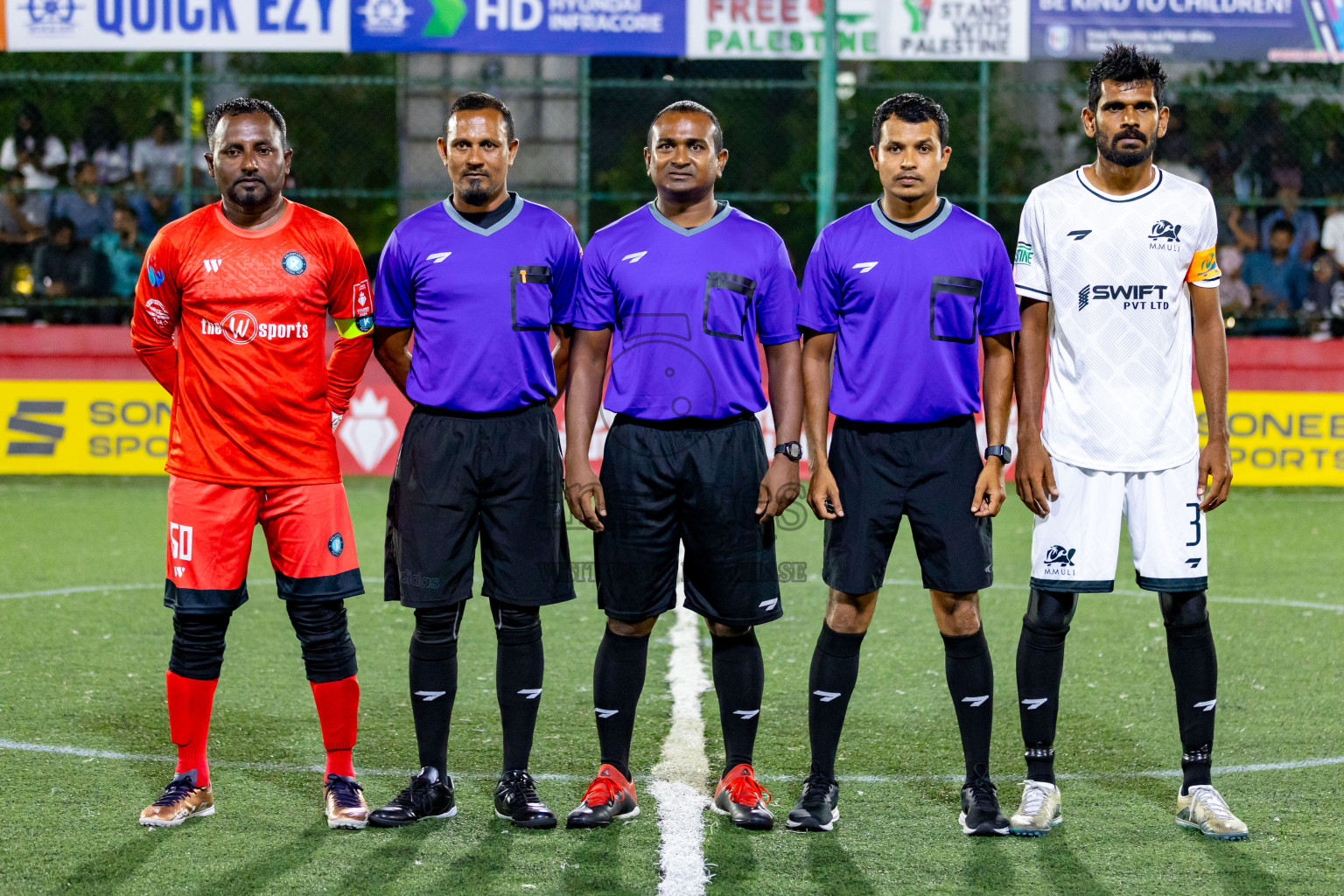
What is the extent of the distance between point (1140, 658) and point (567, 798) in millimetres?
2986

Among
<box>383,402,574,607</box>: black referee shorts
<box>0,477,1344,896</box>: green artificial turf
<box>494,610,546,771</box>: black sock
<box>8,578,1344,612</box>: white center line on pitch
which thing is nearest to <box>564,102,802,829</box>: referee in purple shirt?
<box>383,402,574,607</box>: black referee shorts

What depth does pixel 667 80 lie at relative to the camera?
1412 cm

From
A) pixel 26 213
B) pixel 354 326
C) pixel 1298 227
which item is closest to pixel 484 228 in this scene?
pixel 354 326

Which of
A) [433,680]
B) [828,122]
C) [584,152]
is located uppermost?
[828,122]

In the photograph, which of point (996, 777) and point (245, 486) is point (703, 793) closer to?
point (996, 777)

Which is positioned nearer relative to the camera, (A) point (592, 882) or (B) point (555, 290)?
(A) point (592, 882)

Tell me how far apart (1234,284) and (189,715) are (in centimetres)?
1200

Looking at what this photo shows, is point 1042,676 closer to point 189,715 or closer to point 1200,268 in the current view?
point 1200,268

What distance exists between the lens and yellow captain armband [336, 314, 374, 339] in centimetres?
446

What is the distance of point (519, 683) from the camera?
177 inches

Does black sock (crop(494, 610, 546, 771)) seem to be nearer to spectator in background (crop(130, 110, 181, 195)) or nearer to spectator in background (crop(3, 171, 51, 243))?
spectator in background (crop(3, 171, 51, 243))

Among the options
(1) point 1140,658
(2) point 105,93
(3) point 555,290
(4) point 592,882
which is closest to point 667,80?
(2) point 105,93

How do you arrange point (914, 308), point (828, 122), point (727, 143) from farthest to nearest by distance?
point (727, 143) → point (828, 122) → point (914, 308)

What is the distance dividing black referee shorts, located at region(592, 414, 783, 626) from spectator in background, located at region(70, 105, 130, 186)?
11.7 m
